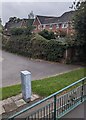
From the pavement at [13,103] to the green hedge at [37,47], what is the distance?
28.8ft

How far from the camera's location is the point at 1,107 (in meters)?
5.72

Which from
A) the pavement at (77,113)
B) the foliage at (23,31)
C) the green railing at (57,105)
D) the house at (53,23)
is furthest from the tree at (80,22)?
the house at (53,23)

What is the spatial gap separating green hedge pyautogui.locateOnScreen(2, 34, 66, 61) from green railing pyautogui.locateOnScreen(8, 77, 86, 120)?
9231 millimetres

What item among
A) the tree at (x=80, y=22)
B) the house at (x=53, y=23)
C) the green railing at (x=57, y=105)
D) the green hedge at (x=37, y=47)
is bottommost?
the green railing at (x=57, y=105)

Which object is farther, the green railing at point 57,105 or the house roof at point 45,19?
the house roof at point 45,19

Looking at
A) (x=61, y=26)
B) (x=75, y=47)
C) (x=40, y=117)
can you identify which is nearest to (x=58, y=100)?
(x=40, y=117)

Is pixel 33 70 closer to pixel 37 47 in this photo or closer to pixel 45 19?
pixel 37 47

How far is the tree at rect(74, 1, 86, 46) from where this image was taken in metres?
12.5

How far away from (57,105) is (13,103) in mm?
1743

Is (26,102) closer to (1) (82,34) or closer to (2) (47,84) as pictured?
(2) (47,84)

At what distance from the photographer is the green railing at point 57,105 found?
4446 mm

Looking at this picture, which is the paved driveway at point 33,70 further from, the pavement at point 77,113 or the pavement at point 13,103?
the pavement at point 77,113

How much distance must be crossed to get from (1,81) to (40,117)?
202 inches

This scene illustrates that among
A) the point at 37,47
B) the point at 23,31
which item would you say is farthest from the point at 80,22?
the point at 23,31
